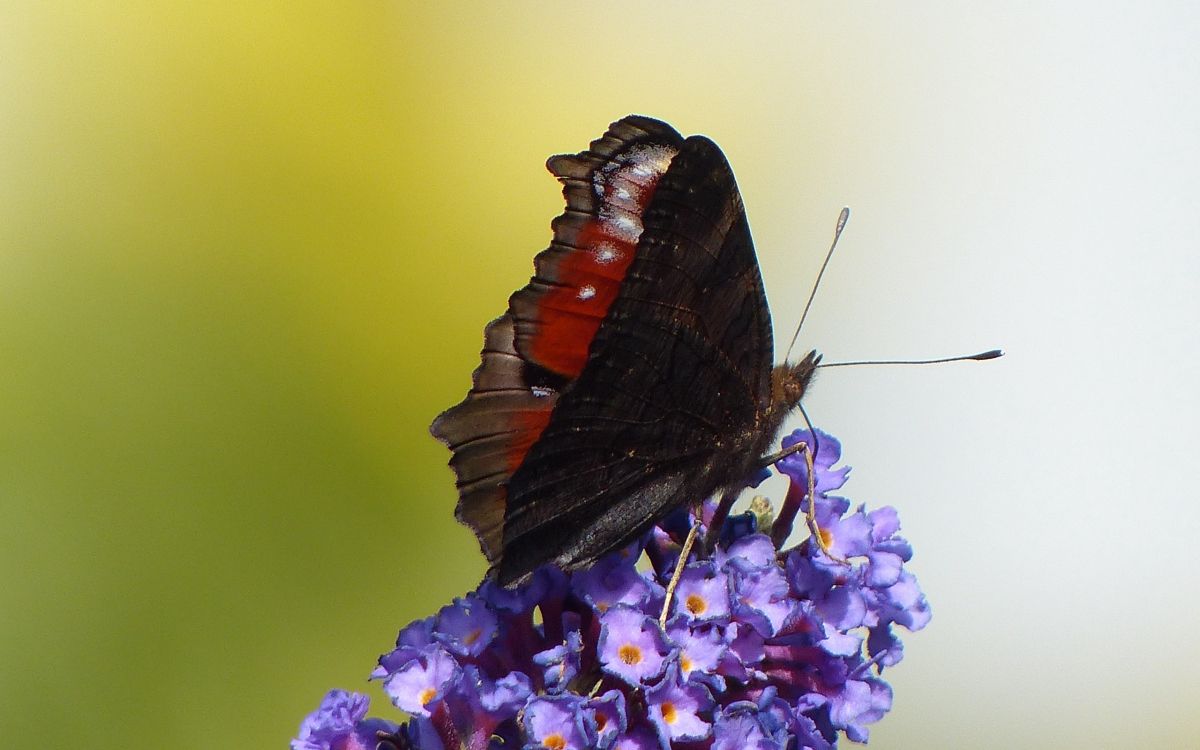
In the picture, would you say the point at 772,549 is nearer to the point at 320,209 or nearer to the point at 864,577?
the point at 864,577

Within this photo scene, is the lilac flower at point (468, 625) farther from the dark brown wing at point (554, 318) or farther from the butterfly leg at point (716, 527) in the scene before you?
the butterfly leg at point (716, 527)

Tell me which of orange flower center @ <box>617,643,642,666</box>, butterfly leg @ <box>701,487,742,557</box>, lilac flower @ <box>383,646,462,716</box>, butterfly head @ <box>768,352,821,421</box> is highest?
butterfly head @ <box>768,352,821,421</box>

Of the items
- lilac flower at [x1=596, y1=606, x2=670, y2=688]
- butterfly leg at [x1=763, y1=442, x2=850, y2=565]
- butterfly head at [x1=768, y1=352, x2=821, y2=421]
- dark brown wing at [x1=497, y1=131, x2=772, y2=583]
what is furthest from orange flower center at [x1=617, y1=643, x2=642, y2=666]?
butterfly head at [x1=768, y1=352, x2=821, y2=421]

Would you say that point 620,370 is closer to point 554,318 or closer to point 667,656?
point 554,318

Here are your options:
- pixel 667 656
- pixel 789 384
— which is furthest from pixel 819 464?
pixel 667 656

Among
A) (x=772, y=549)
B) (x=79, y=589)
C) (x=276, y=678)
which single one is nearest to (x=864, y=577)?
(x=772, y=549)

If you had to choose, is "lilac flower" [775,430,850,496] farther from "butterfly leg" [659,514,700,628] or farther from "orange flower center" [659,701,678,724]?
"orange flower center" [659,701,678,724]
